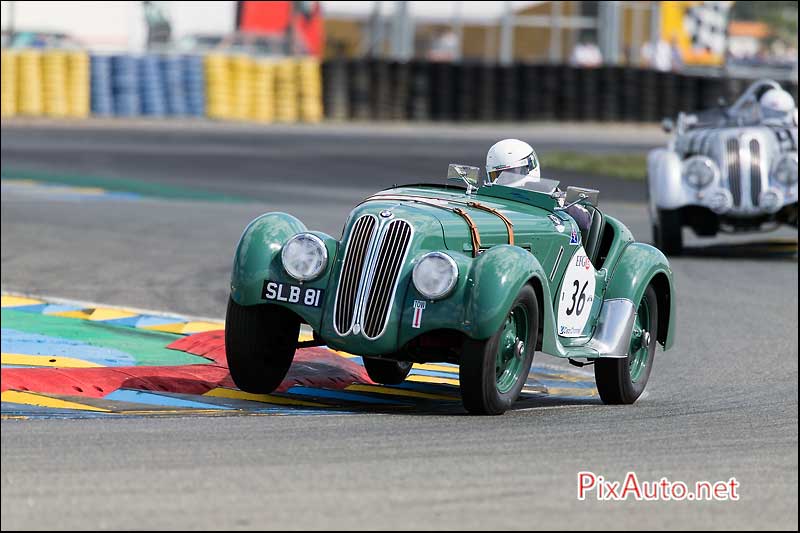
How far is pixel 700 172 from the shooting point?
614 inches

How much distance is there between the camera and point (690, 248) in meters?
16.9

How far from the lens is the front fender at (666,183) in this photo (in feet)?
51.2

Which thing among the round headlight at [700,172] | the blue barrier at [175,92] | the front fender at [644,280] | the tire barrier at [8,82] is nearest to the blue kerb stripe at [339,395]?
the front fender at [644,280]

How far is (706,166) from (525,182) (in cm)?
755

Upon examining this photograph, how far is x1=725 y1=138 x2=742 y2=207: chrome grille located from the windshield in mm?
7498

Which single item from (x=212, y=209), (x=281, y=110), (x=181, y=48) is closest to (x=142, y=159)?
(x=212, y=209)

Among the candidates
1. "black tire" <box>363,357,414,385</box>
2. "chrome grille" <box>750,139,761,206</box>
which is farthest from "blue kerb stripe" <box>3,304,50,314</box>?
"chrome grille" <box>750,139,761,206</box>

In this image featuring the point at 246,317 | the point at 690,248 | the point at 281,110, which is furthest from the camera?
the point at 281,110

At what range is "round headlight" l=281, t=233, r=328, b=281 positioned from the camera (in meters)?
7.44

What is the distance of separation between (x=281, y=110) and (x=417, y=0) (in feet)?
27.0

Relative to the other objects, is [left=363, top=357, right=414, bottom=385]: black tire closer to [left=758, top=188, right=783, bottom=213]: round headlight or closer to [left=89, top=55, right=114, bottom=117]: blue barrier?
[left=758, top=188, right=783, bottom=213]: round headlight

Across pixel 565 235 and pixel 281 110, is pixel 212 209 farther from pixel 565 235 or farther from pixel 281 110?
pixel 281 110

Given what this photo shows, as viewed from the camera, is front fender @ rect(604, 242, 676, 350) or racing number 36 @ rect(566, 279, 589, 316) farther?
front fender @ rect(604, 242, 676, 350)

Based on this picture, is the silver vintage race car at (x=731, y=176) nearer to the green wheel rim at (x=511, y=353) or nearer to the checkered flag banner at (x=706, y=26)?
the green wheel rim at (x=511, y=353)
